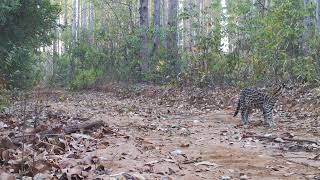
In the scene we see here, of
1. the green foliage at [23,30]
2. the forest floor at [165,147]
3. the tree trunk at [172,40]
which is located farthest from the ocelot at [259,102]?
the tree trunk at [172,40]

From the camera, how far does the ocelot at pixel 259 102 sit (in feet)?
29.8

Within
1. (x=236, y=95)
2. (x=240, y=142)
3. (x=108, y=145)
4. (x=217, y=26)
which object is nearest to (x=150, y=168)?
(x=108, y=145)

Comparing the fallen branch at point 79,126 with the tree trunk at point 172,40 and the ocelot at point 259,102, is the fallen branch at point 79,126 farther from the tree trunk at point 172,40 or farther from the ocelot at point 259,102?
the tree trunk at point 172,40

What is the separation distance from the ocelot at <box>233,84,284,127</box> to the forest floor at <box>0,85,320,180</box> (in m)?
0.23

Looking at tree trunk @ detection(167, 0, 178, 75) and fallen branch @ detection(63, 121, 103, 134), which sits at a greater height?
tree trunk @ detection(167, 0, 178, 75)

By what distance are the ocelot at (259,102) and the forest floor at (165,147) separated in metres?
0.23

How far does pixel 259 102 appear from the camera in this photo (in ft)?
31.0

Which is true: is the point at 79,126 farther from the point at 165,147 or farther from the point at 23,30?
the point at 23,30

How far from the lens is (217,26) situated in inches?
656

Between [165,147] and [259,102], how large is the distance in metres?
3.76

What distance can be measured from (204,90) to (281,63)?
2.92 meters

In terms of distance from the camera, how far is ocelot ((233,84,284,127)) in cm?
907

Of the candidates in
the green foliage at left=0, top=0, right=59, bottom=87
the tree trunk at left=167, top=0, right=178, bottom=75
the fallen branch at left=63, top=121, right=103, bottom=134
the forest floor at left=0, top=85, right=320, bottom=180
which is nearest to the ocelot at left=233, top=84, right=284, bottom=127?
the forest floor at left=0, top=85, right=320, bottom=180

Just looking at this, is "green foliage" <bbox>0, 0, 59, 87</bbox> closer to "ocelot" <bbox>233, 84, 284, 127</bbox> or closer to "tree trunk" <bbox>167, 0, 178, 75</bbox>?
"tree trunk" <bbox>167, 0, 178, 75</bbox>
